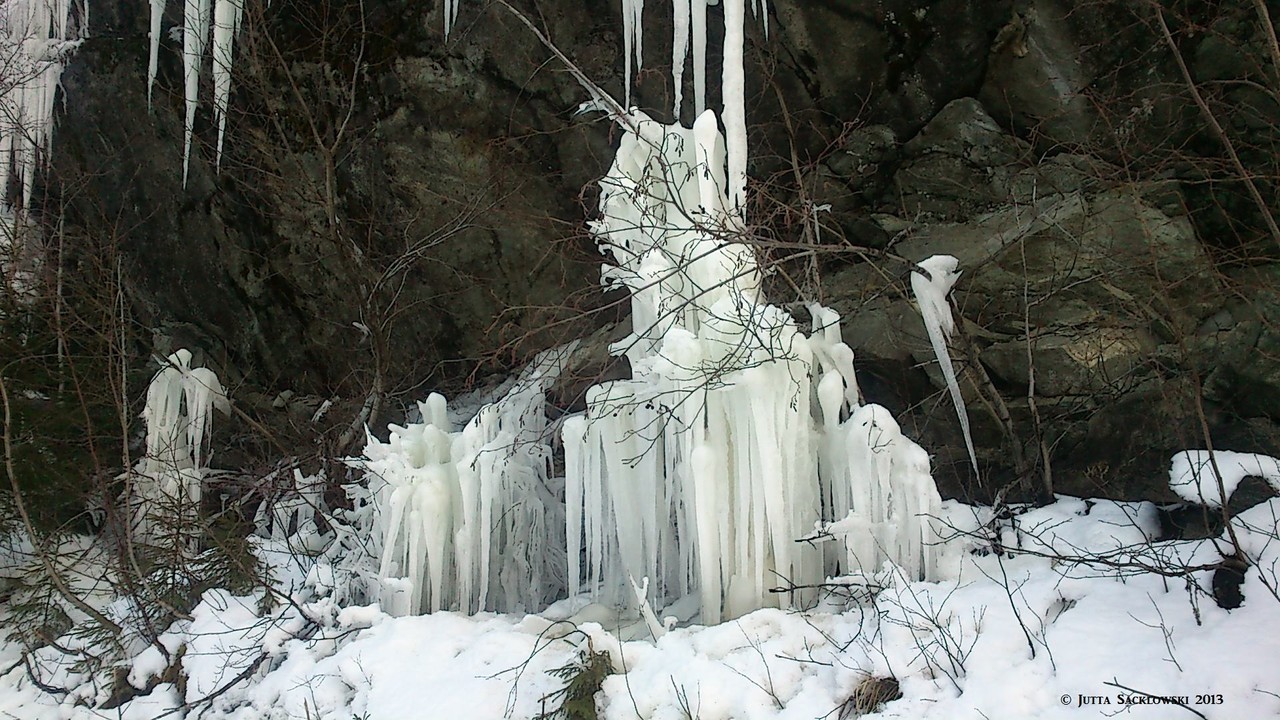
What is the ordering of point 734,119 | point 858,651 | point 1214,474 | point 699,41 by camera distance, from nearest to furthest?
point 858,651 → point 1214,474 → point 734,119 → point 699,41

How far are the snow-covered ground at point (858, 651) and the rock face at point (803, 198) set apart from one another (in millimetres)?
1536

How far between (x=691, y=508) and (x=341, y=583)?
2.45m

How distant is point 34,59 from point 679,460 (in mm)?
7888

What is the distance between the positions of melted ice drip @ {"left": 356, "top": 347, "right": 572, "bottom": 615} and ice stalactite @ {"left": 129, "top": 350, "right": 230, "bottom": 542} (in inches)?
99.2

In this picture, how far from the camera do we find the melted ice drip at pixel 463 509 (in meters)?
4.87

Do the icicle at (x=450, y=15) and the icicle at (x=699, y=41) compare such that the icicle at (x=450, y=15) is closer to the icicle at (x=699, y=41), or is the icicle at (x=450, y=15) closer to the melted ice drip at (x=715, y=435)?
the icicle at (x=699, y=41)

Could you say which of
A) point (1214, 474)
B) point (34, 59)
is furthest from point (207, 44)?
point (1214, 474)

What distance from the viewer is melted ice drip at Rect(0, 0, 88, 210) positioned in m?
7.99

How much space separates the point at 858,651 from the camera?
A: 11.8 feet

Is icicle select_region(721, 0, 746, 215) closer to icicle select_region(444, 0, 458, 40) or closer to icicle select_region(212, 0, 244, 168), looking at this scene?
icicle select_region(444, 0, 458, 40)

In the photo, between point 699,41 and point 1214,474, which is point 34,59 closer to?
point 699,41

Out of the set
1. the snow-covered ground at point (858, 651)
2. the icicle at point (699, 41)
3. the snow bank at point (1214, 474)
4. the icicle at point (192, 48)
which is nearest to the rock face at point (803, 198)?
the icicle at point (192, 48)

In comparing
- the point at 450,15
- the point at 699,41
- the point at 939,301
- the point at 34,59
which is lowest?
the point at 939,301

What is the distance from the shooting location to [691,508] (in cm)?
424
